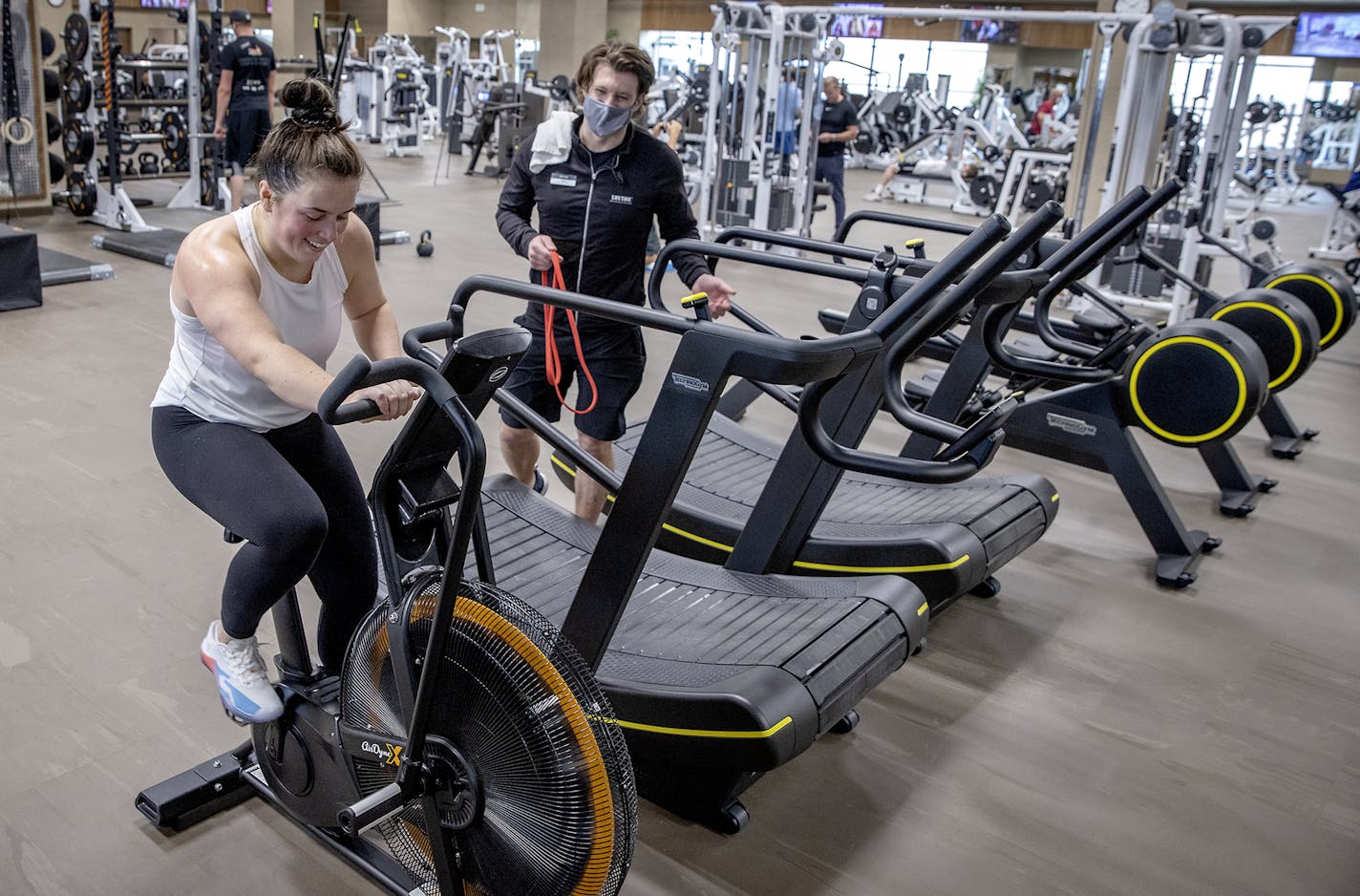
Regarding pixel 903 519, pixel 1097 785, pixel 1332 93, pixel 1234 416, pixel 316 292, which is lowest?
pixel 1097 785

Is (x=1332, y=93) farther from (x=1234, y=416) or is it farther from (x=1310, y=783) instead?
(x=1310, y=783)

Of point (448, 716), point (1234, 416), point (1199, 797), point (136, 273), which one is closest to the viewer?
point (448, 716)

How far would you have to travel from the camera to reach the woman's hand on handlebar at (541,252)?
3.02m

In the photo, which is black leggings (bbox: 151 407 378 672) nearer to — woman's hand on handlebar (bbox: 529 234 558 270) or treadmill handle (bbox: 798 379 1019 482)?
treadmill handle (bbox: 798 379 1019 482)

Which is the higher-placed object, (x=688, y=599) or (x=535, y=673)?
(x=535, y=673)

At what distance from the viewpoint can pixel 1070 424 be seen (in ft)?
13.7

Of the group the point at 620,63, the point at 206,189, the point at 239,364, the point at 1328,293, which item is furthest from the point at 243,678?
the point at 206,189

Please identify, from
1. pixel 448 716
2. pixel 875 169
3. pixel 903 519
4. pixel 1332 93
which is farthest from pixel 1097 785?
pixel 1332 93

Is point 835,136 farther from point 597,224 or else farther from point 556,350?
point 556,350

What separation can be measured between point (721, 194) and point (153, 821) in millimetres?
7550

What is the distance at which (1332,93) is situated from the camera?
65.6ft

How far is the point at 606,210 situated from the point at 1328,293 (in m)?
4.25

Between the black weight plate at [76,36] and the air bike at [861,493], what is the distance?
20.6ft

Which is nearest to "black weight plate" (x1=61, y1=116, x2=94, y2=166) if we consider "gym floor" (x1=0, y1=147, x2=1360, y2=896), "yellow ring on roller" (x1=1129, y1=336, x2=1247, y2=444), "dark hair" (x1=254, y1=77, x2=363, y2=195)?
"gym floor" (x1=0, y1=147, x2=1360, y2=896)
